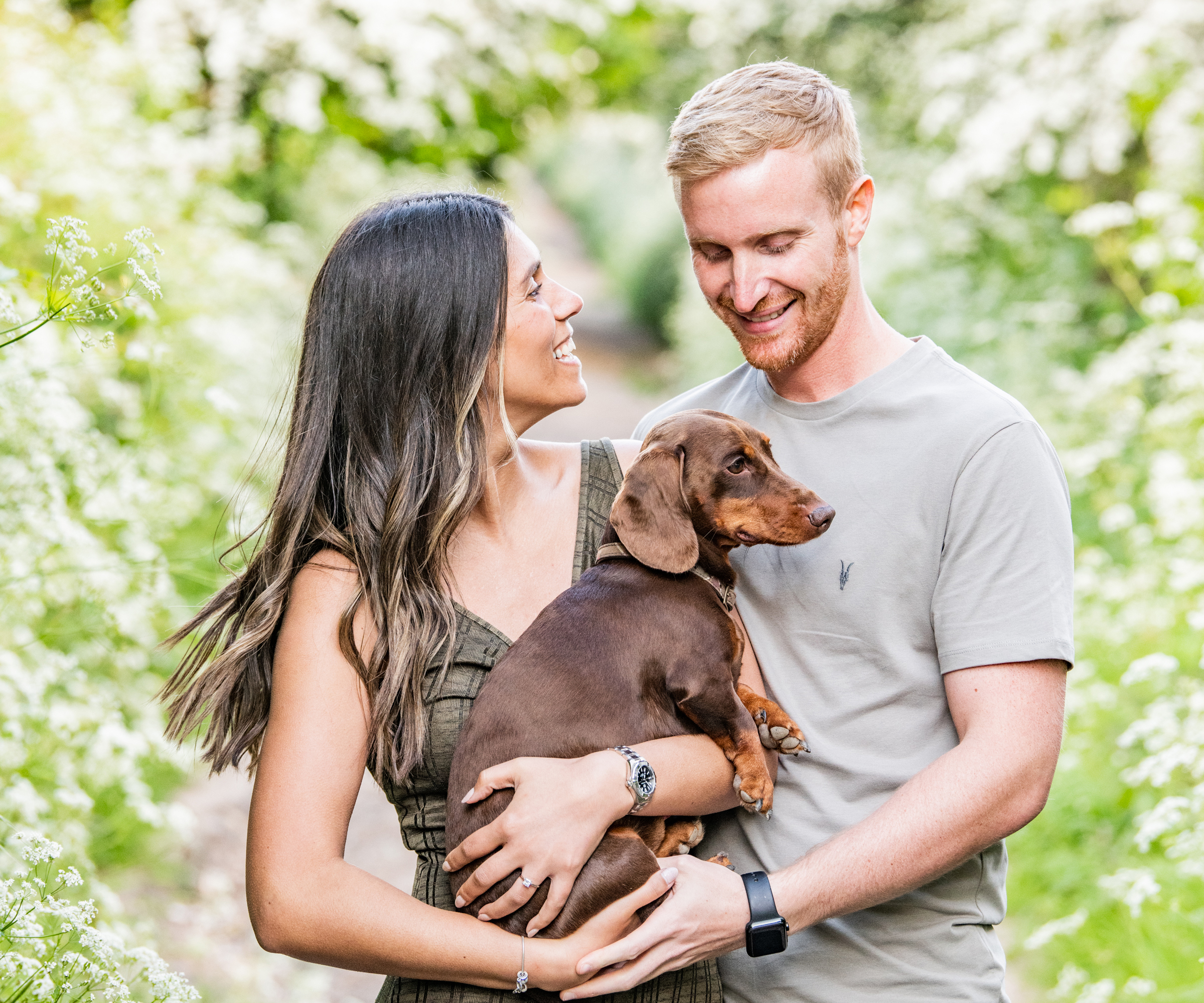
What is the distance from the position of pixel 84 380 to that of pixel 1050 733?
3998 millimetres

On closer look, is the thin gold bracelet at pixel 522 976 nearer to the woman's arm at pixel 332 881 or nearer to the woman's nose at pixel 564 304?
the woman's arm at pixel 332 881

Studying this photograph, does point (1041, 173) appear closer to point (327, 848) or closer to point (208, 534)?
point (208, 534)

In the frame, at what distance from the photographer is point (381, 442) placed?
89.4 inches

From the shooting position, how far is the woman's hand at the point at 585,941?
1907 mm

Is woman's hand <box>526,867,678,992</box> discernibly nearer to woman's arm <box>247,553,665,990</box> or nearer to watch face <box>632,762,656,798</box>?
woman's arm <box>247,553,665,990</box>

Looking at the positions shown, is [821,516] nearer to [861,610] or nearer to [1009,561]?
[861,610]

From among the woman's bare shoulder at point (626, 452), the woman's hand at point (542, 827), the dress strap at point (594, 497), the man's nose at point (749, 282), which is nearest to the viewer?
the woman's hand at point (542, 827)

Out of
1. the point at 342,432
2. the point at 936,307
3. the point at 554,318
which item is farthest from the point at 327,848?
the point at 936,307

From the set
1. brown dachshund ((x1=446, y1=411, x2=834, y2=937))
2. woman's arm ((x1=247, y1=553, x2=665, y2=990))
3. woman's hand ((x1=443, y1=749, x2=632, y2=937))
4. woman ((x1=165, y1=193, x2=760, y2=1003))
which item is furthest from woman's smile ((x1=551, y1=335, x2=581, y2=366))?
woman's hand ((x1=443, y1=749, x2=632, y2=937))

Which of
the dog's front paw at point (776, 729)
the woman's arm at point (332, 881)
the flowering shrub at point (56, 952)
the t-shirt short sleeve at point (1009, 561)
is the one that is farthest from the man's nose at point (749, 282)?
the flowering shrub at point (56, 952)

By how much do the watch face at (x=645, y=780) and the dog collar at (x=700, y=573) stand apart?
0.43 metres

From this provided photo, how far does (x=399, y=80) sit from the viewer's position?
1000 cm

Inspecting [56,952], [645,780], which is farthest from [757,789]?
[56,952]

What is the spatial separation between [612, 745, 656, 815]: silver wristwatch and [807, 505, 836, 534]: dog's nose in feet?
1.79
